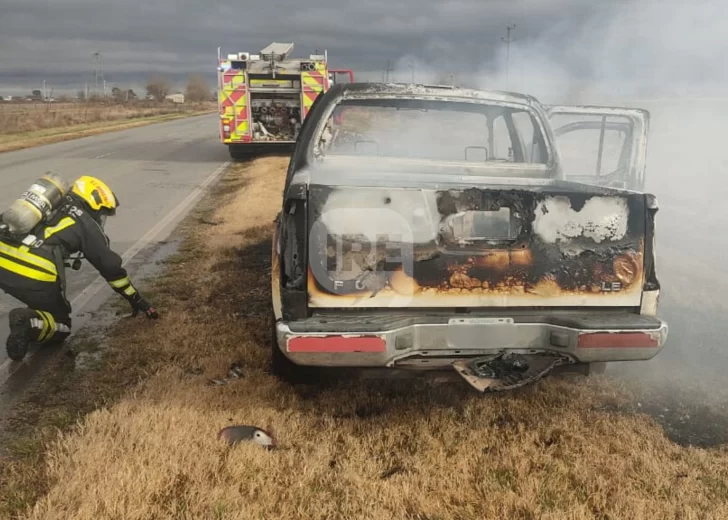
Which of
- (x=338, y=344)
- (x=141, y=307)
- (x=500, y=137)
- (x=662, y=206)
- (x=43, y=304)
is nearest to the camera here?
(x=338, y=344)

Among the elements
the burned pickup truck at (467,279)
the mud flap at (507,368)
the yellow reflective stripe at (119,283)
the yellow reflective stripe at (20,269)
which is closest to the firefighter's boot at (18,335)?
the yellow reflective stripe at (20,269)

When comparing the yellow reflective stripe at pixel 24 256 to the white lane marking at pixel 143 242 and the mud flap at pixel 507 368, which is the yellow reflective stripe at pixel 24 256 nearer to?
the white lane marking at pixel 143 242

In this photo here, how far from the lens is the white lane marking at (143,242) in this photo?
5.68 m

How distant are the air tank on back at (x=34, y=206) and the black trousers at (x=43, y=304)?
0.36m

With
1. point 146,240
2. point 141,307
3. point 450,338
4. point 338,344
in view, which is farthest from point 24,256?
point 146,240

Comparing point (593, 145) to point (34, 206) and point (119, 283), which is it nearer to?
point (119, 283)

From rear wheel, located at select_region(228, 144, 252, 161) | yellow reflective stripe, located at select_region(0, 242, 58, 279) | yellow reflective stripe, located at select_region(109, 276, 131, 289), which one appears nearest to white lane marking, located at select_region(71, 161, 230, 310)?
yellow reflective stripe, located at select_region(109, 276, 131, 289)

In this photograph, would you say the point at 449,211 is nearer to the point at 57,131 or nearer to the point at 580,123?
the point at 580,123

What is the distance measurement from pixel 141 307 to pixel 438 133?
285 centimetres

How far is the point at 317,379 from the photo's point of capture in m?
3.72

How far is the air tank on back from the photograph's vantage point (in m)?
4.25

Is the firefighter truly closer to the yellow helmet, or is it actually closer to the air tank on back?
the yellow helmet

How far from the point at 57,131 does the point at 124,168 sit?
57.1 feet

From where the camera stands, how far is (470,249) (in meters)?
3.16
